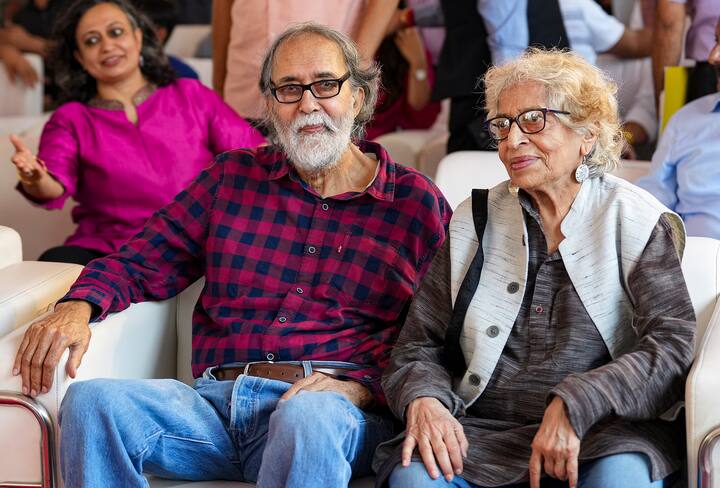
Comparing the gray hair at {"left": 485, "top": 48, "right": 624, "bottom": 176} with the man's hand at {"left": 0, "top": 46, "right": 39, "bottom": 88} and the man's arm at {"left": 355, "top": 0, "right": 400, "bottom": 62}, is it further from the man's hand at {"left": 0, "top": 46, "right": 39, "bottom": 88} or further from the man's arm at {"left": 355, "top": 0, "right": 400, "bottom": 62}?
the man's hand at {"left": 0, "top": 46, "right": 39, "bottom": 88}

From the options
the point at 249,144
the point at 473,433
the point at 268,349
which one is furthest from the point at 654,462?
the point at 249,144

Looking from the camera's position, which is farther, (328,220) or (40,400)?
(328,220)

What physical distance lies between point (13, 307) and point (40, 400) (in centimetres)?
31

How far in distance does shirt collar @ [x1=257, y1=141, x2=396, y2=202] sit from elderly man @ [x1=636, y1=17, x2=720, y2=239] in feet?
2.83

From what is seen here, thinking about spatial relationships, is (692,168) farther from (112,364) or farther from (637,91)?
(112,364)

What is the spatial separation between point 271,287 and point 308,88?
0.44 metres

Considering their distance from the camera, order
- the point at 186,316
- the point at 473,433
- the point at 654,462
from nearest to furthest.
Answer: the point at 654,462 → the point at 473,433 → the point at 186,316

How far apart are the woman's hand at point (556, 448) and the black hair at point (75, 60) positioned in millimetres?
1920

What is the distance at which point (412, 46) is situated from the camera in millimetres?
4395

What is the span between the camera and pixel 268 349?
2342 millimetres

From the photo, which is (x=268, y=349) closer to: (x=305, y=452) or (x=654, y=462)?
(x=305, y=452)

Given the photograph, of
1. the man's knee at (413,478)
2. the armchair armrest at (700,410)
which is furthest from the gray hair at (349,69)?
the armchair armrest at (700,410)

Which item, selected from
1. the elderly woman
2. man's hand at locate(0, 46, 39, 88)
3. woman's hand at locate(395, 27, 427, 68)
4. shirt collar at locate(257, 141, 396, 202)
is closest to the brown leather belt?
the elderly woman

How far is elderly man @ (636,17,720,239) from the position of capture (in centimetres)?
291
